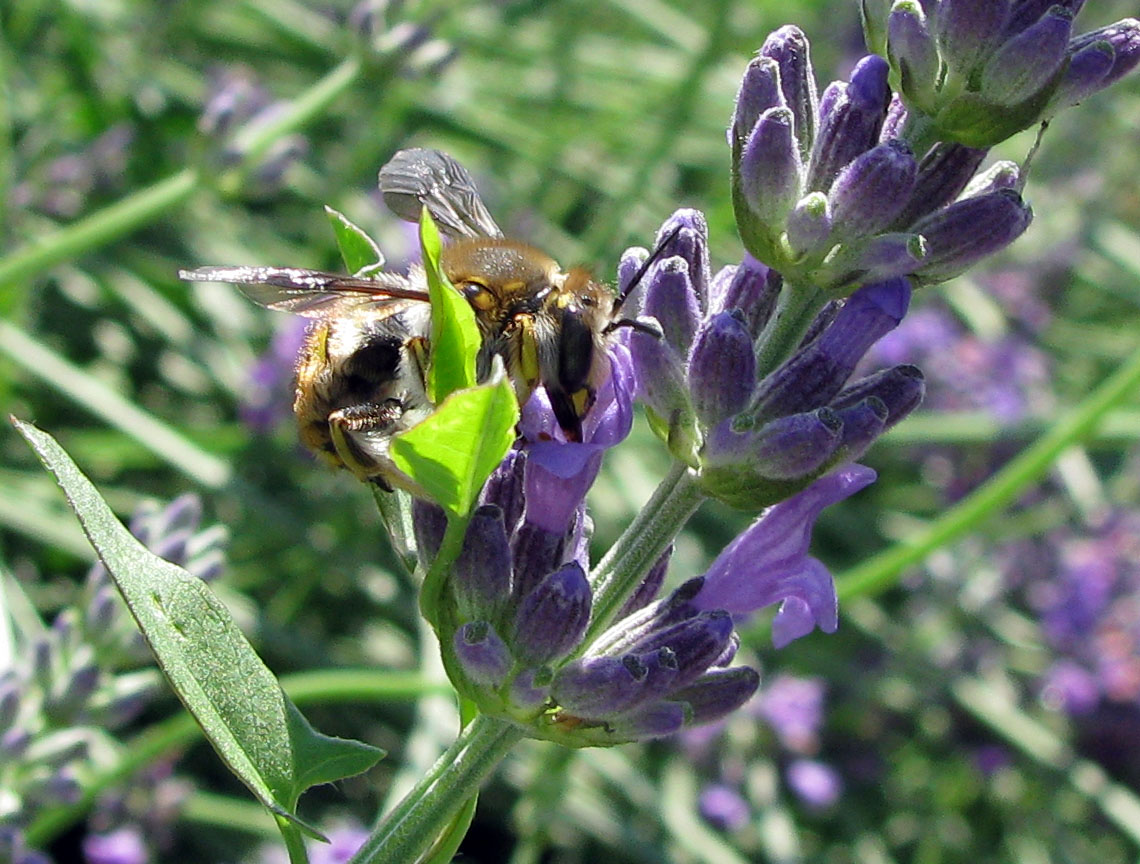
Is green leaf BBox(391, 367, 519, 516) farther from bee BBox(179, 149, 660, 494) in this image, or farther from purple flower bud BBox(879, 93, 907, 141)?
purple flower bud BBox(879, 93, 907, 141)

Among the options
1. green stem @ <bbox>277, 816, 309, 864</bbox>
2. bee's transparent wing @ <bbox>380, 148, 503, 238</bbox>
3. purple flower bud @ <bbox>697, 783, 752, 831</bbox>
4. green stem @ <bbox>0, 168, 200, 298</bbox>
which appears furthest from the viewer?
purple flower bud @ <bbox>697, 783, 752, 831</bbox>

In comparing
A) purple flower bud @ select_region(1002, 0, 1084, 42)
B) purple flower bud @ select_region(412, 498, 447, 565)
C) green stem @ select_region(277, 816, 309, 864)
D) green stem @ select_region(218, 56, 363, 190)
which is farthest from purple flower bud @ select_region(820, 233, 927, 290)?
green stem @ select_region(218, 56, 363, 190)

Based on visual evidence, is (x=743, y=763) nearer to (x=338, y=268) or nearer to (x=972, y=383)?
(x=972, y=383)

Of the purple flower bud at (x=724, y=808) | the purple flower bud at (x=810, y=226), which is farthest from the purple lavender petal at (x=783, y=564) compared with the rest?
the purple flower bud at (x=724, y=808)

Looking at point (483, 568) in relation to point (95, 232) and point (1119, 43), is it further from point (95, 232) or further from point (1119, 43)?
point (95, 232)

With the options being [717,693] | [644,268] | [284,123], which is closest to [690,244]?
[644,268]

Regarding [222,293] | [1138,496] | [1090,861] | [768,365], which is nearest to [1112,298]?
[1138,496]
